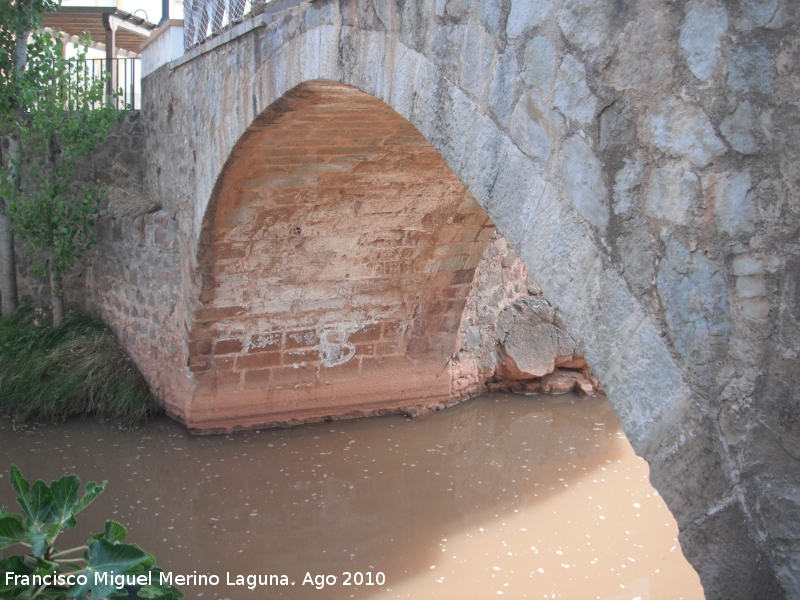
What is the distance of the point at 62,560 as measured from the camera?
1931mm

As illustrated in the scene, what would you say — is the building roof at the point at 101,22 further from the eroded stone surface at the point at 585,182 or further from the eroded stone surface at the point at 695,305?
the eroded stone surface at the point at 695,305

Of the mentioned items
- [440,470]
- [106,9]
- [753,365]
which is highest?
[106,9]

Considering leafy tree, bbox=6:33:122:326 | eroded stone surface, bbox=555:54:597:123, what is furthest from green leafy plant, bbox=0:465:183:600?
leafy tree, bbox=6:33:122:326

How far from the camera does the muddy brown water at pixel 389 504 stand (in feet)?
13.6

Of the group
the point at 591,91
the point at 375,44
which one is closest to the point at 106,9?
the point at 375,44

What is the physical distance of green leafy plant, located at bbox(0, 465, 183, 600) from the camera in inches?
72.6

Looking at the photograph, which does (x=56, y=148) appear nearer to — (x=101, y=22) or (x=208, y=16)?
(x=208, y=16)

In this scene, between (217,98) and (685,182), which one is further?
(217,98)

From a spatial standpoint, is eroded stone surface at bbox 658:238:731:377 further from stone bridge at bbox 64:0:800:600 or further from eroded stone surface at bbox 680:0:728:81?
eroded stone surface at bbox 680:0:728:81

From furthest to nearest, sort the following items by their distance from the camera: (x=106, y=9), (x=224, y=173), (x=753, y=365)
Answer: (x=106, y=9)
(x=224, y=173)
(x=753, y=365)

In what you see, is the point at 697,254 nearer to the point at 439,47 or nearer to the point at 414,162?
the point at 439,47

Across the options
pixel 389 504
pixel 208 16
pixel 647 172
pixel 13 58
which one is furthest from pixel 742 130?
pixel 13 58

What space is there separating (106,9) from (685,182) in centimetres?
981

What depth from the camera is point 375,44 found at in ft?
9.41
